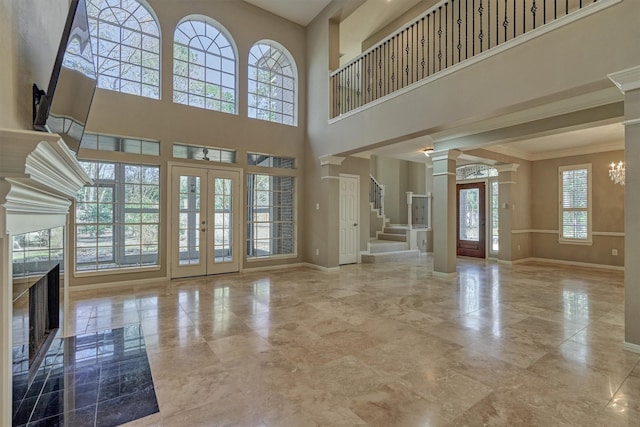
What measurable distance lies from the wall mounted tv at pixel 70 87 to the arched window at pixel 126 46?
2.77 m

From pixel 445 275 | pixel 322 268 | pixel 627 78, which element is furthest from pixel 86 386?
pixel 445 275

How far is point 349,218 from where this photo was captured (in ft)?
24.2

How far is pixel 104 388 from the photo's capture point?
2.19 m

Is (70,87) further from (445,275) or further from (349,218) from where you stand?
(445,275)

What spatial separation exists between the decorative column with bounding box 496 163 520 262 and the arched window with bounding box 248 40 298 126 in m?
5.27

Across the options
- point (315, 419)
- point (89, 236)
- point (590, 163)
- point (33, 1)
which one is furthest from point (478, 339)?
point (590, 163)

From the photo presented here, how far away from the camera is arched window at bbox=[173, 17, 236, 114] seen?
5.63 meters

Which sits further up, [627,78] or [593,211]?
[627,78]

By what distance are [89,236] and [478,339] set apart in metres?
5.51

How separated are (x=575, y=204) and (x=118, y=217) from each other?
9.69 m

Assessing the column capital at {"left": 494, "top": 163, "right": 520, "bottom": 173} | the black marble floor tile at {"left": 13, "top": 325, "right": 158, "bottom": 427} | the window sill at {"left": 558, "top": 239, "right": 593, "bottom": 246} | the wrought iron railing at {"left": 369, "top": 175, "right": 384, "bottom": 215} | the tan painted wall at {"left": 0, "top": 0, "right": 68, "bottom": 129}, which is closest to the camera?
the tan painted wall at {"left": 0, "top": 0, "right": 68, "bottom": 129}

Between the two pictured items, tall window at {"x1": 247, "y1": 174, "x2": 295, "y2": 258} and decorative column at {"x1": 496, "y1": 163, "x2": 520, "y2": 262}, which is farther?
decorative column at {"x1": 496, "y1": 163, "x2": 520, "y2": 262}

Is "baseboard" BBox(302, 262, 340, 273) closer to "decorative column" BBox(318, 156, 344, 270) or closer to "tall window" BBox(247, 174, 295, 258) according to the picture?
"decorative column" BBox(318, 156, 344, 270)

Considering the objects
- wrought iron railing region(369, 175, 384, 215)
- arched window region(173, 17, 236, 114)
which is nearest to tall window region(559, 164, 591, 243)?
wrought iron railing region(369, 175, 384, 215)
